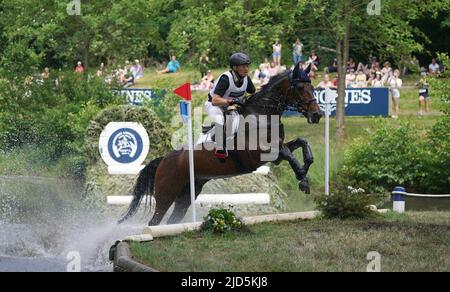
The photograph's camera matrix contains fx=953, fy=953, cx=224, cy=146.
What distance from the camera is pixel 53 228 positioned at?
16.1 metres

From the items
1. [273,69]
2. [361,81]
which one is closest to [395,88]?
[361,81]

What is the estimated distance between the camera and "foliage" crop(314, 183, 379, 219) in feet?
44.4

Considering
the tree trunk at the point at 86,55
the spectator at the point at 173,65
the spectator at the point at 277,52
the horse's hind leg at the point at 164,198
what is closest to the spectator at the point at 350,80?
the spectator at the point at 277,52

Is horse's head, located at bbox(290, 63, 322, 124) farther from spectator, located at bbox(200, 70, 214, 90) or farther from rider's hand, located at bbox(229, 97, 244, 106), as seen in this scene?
spectator, located at bbox(200, 70, 214, 90)

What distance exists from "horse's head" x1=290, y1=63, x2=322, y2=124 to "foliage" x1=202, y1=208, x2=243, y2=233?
5.62ft

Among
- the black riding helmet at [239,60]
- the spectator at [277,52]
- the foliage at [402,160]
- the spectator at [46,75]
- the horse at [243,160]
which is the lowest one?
the foliage at [402,160]

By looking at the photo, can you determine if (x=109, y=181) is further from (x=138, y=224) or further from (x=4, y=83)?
(x=4, y=83)

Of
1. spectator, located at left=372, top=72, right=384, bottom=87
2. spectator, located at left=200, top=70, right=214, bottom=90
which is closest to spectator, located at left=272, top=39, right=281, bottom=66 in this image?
spectator, located at left=200, top=70, right=214, bottom=90

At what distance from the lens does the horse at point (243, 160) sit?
12.9 metres

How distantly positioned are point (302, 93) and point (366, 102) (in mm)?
16820

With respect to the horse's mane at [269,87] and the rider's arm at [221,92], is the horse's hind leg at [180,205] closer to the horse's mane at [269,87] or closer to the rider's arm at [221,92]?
the rider's arm at [221,92]

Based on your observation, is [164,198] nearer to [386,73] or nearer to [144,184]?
[144,184]

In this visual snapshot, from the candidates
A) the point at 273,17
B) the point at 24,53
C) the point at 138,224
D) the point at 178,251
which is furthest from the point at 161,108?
the point at 178,251

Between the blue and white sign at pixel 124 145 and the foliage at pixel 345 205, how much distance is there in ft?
23.8
